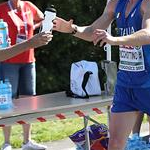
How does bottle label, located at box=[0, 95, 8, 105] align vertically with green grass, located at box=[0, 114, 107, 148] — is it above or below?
above

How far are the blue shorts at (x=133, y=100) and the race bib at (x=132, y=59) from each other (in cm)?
15

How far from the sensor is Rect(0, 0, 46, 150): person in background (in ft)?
18.1

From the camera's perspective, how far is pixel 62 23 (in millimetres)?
4109

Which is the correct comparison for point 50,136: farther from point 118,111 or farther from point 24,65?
point 118,111

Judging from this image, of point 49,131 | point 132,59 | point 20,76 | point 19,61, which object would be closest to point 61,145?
point 49,131

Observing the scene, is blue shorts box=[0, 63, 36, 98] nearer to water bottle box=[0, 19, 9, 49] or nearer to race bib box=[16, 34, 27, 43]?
race bib box=[16, 34, 27, 43]

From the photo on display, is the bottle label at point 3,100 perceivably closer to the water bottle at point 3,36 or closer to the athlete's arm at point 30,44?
the water bottle at point 3,36

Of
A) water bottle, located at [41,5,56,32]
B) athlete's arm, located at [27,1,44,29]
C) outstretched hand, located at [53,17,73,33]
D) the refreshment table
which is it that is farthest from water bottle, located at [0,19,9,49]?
water bottle, located at [41,5,56,32]

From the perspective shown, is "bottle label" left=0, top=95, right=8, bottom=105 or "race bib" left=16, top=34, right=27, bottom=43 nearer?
"bottle label" left=0, top=95, right=8, bottom=105

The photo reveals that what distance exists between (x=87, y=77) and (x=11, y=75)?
3.04ft

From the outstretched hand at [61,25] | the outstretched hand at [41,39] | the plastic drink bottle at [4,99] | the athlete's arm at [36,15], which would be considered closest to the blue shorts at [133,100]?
the outstretched hand at [61,25]

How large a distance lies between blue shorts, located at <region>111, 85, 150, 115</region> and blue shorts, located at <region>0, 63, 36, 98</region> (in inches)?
67.2

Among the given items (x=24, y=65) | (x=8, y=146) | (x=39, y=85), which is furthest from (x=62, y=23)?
(x=39, y=85)

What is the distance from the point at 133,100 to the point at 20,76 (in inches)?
73.6
